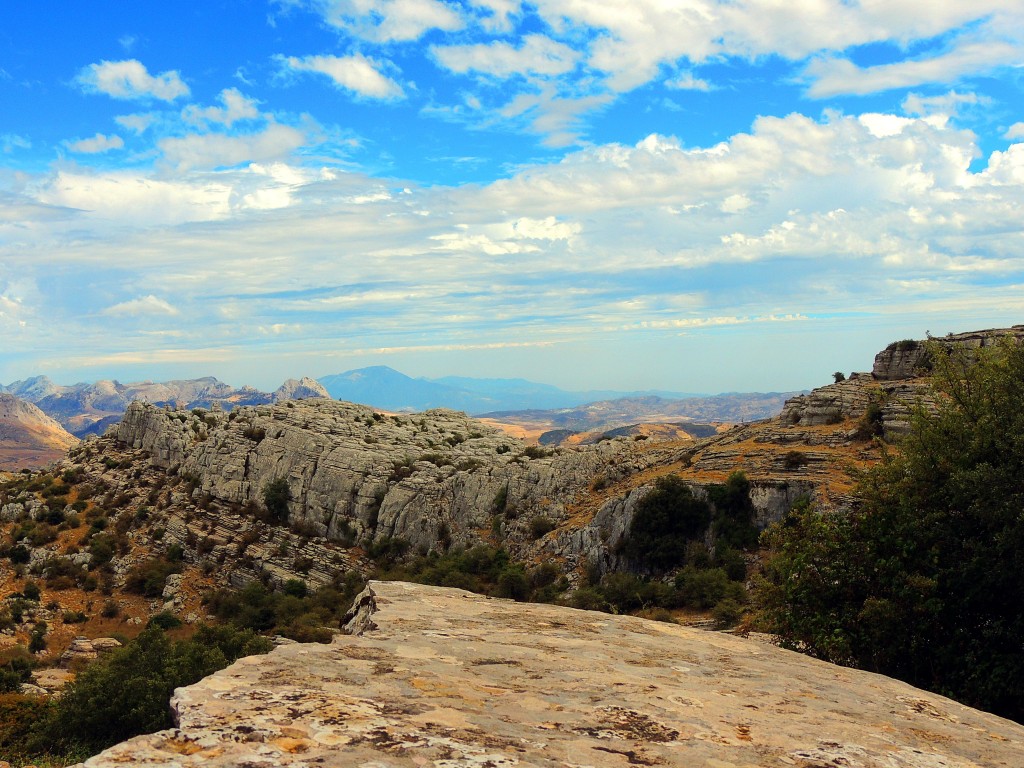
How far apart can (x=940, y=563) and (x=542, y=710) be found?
46.6ft

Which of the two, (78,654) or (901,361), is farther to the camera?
(901,361)

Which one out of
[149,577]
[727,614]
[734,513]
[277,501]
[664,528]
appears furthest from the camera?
[277,501]

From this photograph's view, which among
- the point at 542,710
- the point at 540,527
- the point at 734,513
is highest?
the point at 542,710

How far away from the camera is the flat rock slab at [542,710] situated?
5441mm

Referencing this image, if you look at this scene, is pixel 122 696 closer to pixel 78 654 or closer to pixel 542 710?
pixel 78 654

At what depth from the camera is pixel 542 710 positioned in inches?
273

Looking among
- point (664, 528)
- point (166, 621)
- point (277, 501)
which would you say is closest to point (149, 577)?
point (166, 621)

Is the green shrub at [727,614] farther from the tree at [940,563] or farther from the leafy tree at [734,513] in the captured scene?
the tree at [940,563]

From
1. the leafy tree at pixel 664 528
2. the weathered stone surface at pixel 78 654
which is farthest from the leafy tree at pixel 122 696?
the leafy tree at pixel 664 528

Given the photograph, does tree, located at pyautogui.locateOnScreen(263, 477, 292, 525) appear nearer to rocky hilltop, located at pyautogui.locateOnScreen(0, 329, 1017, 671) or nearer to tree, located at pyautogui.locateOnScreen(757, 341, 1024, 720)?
rocky hilltop, located at pyautogui.locateOnScreen(0, 329, 1017, 671)

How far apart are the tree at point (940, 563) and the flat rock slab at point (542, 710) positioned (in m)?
6.20

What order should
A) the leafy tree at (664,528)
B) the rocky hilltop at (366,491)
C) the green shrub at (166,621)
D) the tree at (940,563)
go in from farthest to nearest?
the green shrub at (166,621) → the rocky hilltop at (366,491) → the leafy tree at (664,528) → the tree at (940,563)

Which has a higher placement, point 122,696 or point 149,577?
point 122,696

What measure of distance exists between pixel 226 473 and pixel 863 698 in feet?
217
